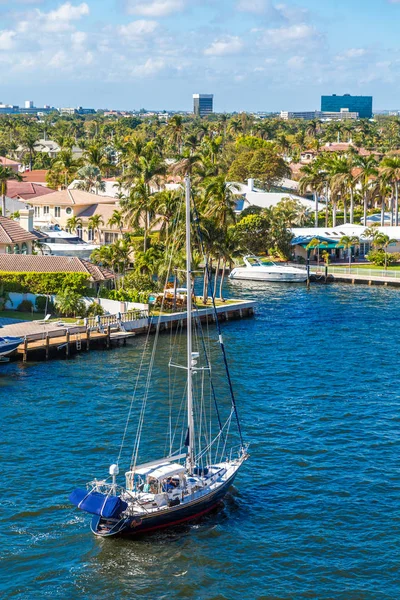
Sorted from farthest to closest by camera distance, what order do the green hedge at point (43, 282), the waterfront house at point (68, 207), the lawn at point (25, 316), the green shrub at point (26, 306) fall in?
1. the waterfront house at point (68, 207)
2. the green shrub at point (26, 306)
3. the green hedge at point (43, 282)
4. the lawn at point (25, 316)

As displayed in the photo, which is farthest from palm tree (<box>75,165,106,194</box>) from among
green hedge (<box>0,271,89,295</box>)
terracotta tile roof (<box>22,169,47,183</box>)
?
green hedge (<box>0,271,89,295</box>)

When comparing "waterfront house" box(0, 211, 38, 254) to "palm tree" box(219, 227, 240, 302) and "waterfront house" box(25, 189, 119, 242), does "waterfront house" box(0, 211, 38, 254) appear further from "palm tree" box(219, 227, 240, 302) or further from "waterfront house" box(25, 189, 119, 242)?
"waterfront house" box(25, 189, 119, 242)

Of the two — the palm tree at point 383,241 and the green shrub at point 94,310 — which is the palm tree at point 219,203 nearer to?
the green shrub at point 94,310

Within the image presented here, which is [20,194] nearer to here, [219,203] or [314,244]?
[314,244]

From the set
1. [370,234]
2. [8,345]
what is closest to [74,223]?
[370,234]

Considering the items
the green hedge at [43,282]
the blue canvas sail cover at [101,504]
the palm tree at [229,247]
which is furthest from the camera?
the palm tree at [229,247]

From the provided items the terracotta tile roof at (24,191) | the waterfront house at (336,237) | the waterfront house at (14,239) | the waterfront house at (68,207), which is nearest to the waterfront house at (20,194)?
the terracotta tile roof at (24,191)
